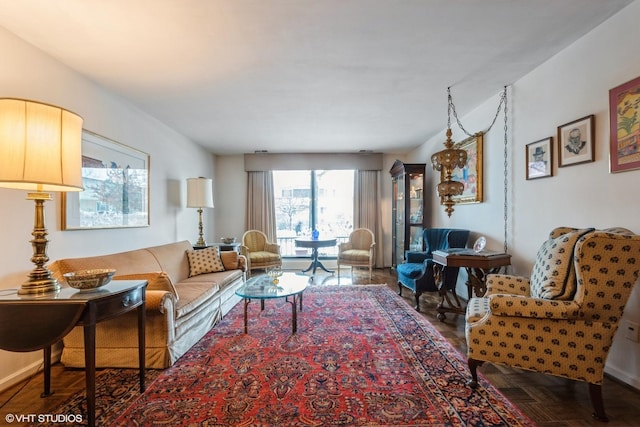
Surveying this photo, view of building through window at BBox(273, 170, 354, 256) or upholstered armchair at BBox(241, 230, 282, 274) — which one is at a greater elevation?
view of building through window at BBox(273, 170, 354, 256)

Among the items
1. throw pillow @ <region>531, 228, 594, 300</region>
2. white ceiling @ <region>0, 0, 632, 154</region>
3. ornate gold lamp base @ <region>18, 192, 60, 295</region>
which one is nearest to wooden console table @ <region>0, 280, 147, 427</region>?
ornate gold lamp base @ <region>18, 192, 60, 295</region>

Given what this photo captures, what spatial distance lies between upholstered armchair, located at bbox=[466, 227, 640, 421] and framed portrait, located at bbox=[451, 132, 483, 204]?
5.58 feet

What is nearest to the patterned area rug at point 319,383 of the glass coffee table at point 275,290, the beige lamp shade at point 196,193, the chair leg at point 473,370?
the chair leg at point 473,370

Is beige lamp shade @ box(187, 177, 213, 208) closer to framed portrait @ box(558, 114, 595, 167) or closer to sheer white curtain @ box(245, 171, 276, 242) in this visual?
sheer white curtain @ box(245, 171, 276, 242)

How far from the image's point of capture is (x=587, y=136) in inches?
80.6

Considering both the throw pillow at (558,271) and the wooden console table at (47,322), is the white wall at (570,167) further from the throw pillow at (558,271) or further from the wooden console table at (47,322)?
the wooden console table at (47,322)

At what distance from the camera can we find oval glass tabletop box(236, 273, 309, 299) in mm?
2598

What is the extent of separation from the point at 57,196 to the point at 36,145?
1.16 meters

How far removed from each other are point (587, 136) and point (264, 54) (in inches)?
98.8

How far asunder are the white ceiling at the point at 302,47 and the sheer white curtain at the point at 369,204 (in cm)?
238

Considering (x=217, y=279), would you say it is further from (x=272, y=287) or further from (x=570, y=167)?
(x=570, y=167)

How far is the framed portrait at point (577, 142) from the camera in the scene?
202cm

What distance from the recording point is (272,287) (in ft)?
9.43

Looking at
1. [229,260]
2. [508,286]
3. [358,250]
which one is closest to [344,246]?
[358,250]
